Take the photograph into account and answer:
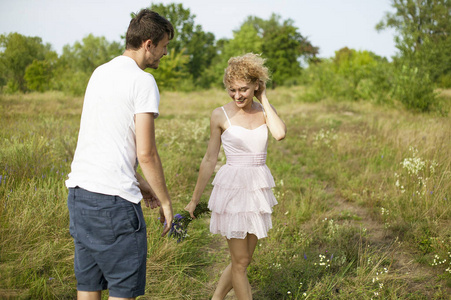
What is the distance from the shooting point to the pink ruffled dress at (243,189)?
9.59 ft

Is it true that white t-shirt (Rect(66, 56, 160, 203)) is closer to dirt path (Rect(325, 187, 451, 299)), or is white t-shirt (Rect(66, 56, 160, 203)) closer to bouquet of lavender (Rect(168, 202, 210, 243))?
bouquet of lavender (Rect(168, 202, 210, 243))

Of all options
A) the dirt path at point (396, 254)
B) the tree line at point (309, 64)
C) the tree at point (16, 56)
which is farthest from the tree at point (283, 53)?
the dirt path at point (396, 254)

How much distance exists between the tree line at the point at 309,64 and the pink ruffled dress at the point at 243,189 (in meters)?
0.74

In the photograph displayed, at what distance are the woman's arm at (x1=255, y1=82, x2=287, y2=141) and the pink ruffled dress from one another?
9cm

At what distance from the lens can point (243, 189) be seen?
2.97 metres

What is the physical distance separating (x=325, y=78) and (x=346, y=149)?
16.7m

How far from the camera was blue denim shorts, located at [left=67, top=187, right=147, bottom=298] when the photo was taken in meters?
1.95

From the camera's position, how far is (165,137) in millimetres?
10320

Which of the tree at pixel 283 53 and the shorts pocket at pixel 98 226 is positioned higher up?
the tree at pixel 283 53

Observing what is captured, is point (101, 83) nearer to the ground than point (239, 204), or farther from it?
farther from it

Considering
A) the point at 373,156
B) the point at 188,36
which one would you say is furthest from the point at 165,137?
the point at 188,36

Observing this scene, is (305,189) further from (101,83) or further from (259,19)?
(259,19)

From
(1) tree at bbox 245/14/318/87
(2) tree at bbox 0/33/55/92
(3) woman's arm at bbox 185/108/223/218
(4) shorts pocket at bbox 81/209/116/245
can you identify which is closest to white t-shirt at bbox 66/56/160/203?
(4) shorts pocket at bbox 81/209/116/245

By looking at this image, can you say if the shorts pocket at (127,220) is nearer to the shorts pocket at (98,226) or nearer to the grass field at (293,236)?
the shorts pocket at (98,226)
